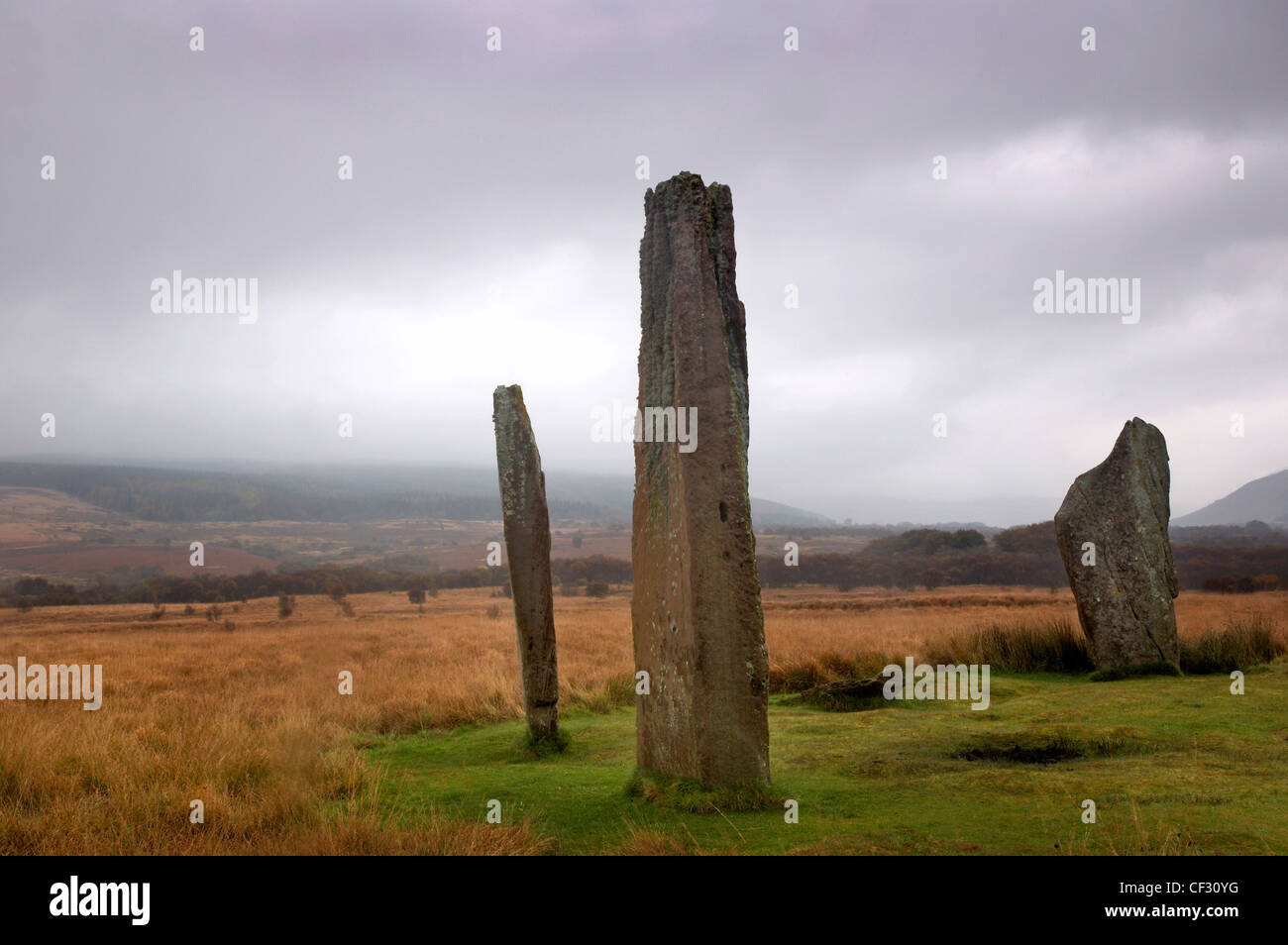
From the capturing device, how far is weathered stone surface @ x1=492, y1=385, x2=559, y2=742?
10320 millimetres

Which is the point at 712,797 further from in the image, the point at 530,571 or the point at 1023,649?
the point at 1023,649

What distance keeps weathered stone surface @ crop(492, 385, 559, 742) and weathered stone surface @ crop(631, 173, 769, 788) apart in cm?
297

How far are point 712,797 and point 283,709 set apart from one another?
9861mm

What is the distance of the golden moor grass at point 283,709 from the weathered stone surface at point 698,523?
1.63 metres

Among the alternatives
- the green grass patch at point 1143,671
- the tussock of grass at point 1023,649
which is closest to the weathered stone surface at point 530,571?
the tussock of grass at point 1023,649

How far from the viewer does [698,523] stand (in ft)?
22.1

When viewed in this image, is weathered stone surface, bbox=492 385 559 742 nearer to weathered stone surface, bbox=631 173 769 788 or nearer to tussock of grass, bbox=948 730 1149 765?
weathered stone surface, bbox=631 173 769 788

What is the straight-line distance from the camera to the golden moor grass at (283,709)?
5938mm

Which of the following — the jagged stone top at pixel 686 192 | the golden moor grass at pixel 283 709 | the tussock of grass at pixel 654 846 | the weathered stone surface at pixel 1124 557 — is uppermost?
the jagged stone top at pixel 686 192

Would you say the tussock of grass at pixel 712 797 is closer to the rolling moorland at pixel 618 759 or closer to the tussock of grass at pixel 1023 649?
the rolling moorland at pixel 618 759
